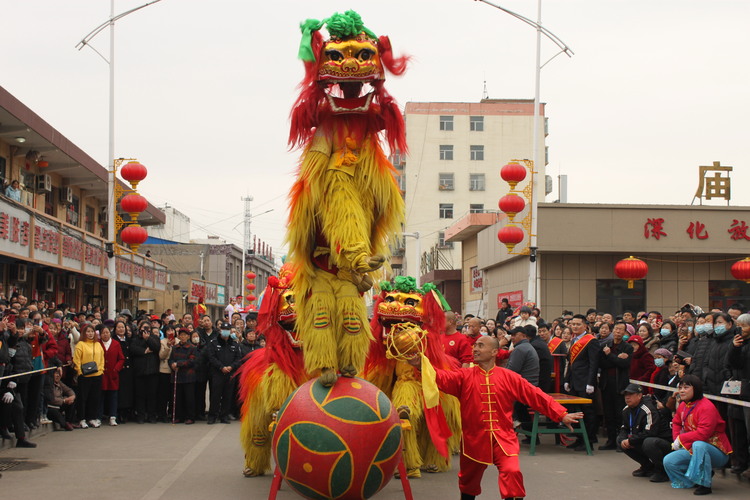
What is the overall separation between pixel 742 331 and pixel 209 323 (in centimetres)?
910

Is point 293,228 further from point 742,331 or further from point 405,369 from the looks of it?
point 742,331

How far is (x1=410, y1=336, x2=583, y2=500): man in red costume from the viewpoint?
640cm

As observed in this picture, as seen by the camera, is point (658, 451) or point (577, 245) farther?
point (577, 245)

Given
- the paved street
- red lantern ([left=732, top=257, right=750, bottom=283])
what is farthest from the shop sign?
the paved street

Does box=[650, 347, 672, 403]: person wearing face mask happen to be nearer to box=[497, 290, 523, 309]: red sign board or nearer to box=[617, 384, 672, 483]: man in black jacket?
box=[617, 384, 672, 483]: man in black jacket

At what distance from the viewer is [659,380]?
10.9 m

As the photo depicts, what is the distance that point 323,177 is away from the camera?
21.6 ft

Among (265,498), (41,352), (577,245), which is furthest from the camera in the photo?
(577,245)

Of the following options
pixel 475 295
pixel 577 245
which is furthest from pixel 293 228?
pixel 475 295

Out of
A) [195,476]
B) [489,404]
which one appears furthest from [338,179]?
[195,476]

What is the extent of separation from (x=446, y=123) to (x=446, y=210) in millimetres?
5291

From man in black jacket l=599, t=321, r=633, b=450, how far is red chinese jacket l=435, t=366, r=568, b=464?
205 inches

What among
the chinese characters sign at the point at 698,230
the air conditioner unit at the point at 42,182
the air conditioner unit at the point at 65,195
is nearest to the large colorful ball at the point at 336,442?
the air conditioner unit at the point at 42,182

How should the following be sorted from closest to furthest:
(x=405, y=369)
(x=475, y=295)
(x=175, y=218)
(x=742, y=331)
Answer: (x=742, y=331)
(x=405, y=369)
(x=475, y=295)
(x=175, y=218)
